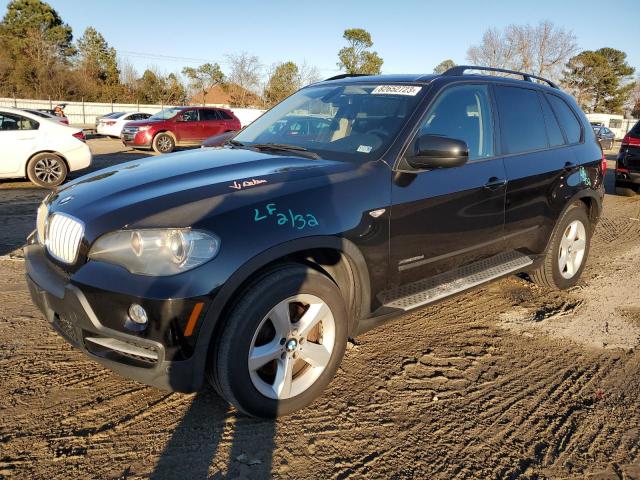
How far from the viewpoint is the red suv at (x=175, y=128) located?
57.3ft

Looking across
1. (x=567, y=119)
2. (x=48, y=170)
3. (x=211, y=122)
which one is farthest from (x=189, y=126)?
(x=567, y=119)

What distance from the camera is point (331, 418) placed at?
8.87 feet

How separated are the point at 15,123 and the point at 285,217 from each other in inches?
363

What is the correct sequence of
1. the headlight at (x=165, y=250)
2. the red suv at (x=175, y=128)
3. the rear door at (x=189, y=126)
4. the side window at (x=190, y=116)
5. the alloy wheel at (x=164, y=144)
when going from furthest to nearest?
the side window at (x=190, y=116)
the rear door at (x=189, y=126)
the alloy wheel at (x=164, y=144)
the red suv at (x=175, y=128)
the headlight at (x=165, y=250)

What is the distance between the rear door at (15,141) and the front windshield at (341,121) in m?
7.33

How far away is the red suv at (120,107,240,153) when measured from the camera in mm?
17453

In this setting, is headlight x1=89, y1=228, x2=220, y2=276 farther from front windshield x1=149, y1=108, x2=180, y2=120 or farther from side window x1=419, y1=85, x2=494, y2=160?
front windshield x1=149, y1=108, x2=180, y2=120

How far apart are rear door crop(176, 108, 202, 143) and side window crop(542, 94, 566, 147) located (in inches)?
614

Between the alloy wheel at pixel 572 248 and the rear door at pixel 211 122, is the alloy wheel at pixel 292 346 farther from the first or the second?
the rear door at pixel 211 122

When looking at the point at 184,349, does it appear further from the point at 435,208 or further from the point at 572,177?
the point at 572,177

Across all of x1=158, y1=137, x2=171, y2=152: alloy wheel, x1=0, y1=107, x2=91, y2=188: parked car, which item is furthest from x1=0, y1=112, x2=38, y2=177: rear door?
x1=158, y1=137, x2=171, y2=152: alloy wheel

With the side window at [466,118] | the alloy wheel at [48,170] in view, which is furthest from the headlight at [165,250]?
the alloy wheel at [48,170]

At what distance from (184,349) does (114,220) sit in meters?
0.70

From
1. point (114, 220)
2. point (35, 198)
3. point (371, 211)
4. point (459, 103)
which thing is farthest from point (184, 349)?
point (35, 198)
